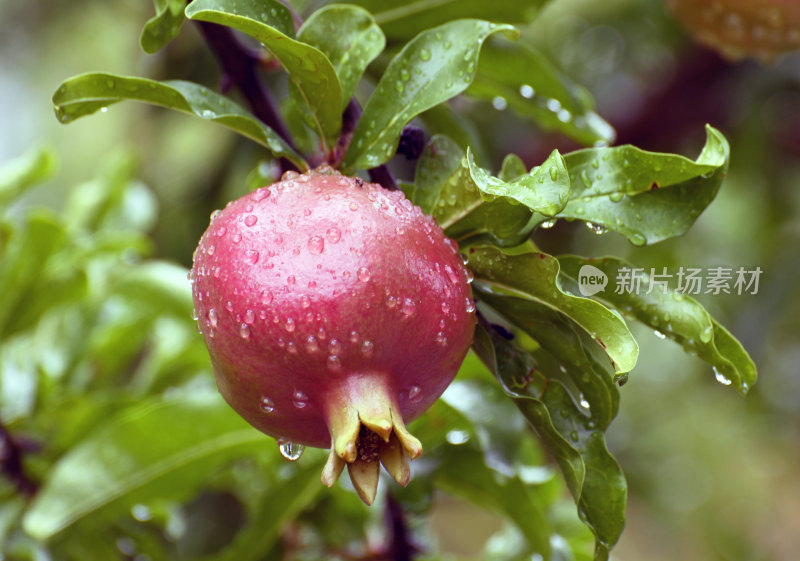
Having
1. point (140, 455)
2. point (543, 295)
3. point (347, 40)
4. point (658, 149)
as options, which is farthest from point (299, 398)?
point (658, 149)

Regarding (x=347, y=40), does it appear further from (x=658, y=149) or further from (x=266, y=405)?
(x=658, y=149)

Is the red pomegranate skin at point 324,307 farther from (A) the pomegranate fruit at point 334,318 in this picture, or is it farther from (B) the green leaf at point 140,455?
(B) the green leaf at point 140,455

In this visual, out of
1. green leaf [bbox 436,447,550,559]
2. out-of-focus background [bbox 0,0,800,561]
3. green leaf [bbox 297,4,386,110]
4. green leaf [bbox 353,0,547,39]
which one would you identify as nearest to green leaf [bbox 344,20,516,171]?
green leaf [bbox 297,4,386,110]

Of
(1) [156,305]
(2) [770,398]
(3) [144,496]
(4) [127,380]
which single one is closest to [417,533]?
(3) [144,496]

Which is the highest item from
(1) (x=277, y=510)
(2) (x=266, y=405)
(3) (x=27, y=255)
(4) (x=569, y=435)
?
(2) (x=266, y=405)

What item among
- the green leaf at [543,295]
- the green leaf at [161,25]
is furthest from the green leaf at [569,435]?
the green leaf at [161,25]
